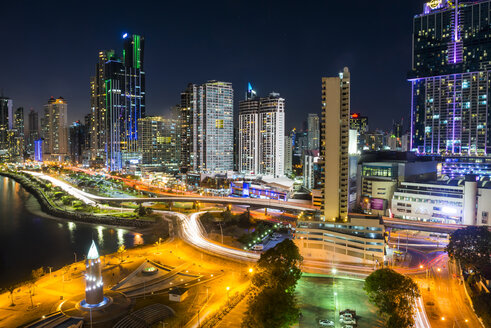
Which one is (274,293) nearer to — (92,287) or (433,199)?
(92,287)

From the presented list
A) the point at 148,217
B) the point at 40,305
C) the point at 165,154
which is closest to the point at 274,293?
the point at 40,305

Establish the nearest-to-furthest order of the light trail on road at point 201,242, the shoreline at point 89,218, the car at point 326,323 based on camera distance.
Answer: the car at point 326,323, the light trail on road at point 201,242, the shoreline at point 89,218

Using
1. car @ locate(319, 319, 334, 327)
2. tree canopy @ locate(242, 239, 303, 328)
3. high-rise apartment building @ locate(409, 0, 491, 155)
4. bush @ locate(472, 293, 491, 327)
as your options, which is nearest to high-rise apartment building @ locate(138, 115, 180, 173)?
high-rise apartment building @ locate(409, 0, 491, 155)

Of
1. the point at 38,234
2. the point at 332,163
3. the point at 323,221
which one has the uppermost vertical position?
the point at 332,163

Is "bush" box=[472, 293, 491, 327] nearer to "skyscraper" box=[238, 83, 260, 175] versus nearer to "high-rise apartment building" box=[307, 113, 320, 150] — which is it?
"skyscraper" box=[238, 83, 260, 175]

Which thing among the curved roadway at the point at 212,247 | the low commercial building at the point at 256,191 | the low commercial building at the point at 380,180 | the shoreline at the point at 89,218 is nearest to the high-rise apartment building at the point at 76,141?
the shoreline at the point at 89,218

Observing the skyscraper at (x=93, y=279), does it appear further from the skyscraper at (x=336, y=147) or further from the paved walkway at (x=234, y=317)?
the skyscraper at (x=336, y=147)
